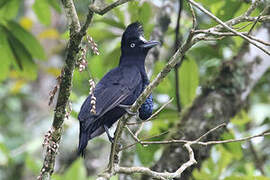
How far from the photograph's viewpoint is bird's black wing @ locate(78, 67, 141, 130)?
2.77m

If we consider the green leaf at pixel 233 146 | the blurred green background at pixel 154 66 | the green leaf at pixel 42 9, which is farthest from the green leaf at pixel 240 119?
the green leaf at pixel 42 9

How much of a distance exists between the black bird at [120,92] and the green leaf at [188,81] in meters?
0.75

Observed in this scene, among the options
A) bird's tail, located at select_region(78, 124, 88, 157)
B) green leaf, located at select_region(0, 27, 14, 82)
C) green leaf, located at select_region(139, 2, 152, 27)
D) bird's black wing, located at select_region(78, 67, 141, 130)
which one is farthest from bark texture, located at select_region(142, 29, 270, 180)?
green leaf, located at select_region(0, 27, 14, 82)

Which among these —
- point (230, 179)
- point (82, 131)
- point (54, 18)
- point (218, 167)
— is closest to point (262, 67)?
point (218, 167)

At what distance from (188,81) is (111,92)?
129cm

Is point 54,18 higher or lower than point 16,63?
higher

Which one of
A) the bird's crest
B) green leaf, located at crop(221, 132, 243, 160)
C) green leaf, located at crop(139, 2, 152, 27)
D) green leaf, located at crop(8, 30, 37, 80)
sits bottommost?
green leaf, located at crop(221, 132, 243, 160)

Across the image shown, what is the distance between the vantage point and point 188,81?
161 inches

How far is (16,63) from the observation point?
153 inches

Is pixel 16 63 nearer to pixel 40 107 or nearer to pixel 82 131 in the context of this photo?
pixel 82 131

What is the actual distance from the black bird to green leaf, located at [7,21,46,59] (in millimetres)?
823

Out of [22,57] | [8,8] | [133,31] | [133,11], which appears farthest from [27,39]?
[133,31]

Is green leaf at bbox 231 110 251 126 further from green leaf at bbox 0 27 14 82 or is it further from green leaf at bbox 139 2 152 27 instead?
green leaf at bbox 0 27 14 82

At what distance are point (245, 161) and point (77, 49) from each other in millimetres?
3308
